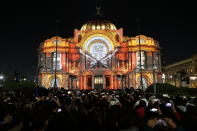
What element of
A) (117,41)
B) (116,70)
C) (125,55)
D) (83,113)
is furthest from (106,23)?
(83,113)

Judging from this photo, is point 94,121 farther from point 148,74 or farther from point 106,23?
point 106,23

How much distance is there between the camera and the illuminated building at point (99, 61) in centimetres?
7394

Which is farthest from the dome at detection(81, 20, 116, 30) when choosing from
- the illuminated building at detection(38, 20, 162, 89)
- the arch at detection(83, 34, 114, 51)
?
the arch at detection(83, 34, 114, 51)

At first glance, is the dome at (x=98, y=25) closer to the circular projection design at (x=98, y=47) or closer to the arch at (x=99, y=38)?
the circular projection design at (x=98, y=47)

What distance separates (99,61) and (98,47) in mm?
5230

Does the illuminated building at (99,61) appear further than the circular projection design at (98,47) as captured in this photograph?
No

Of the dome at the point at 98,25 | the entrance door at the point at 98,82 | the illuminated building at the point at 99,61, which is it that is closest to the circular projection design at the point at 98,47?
the illuminated building at the point at 99,61

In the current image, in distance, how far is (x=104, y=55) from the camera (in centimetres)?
7956

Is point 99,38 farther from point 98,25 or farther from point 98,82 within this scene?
point 98,82

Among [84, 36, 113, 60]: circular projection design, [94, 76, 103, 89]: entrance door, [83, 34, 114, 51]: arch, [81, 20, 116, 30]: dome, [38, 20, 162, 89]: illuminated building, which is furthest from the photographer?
[81, 20, 116, 30]: dome

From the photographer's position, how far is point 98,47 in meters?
79.8

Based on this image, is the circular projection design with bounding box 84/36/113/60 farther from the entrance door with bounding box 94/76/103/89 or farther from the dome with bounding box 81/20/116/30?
the dome with bounding box 81/20/116/30

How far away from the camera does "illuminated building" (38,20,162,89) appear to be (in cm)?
7394

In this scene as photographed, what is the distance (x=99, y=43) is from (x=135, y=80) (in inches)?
752
